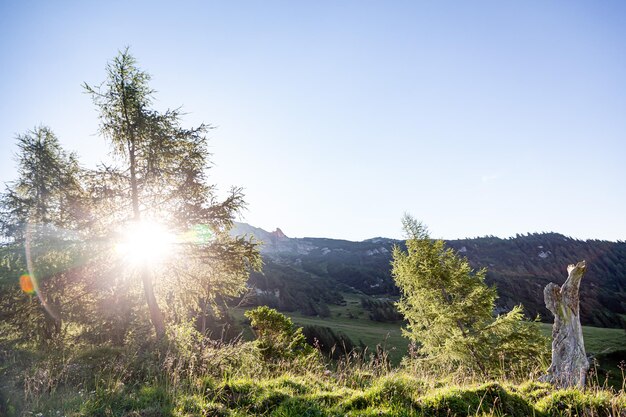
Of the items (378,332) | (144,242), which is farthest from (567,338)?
(378,332)

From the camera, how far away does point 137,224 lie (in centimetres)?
1208

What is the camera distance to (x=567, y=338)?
27.4ft

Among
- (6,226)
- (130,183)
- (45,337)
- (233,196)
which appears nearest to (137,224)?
(130,183)

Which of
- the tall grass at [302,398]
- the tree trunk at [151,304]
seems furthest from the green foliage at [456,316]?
the tree trunk at [151,304]

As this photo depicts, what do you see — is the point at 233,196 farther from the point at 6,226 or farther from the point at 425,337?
the point at 6,226

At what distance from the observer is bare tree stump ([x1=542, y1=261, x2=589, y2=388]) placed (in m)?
7.32

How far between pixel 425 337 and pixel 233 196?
52.1 feet

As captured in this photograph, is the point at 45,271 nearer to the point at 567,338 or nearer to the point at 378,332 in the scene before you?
the point at 567,338

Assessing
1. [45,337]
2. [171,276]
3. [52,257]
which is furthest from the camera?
[171,276]

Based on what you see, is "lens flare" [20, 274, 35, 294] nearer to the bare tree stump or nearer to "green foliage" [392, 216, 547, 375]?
the bare tree stump

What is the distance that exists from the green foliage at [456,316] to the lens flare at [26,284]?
18.2 m

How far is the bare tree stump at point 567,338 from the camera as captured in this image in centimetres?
732

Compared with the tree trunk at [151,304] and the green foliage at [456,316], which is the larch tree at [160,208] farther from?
the green foliage at [456,316]

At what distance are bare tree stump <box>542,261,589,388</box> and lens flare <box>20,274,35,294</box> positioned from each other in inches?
687
